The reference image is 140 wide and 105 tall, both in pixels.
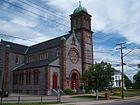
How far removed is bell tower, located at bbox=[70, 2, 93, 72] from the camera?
6098 centimetres

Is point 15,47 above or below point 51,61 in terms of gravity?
above

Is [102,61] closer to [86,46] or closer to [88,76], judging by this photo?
[88,76]

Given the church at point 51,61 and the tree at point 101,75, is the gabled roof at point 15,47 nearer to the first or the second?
the church at point 51,61

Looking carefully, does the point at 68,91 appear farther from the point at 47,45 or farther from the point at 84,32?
the point at 84,32

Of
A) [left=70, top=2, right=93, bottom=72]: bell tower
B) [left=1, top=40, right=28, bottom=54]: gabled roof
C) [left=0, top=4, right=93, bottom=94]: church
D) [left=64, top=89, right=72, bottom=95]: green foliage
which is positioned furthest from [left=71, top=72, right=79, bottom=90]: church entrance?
[left=1, top=40, right=28, bottom=54]: gabled roof

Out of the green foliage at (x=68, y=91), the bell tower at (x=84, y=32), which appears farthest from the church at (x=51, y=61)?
the green foliage at (x=68, y=91)

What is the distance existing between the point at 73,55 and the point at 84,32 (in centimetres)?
750

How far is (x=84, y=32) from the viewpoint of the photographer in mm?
61719

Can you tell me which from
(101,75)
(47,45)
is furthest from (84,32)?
(101,75)

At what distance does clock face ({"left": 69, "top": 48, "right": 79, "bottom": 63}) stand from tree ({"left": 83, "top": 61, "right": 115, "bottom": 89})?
12124 millimetres

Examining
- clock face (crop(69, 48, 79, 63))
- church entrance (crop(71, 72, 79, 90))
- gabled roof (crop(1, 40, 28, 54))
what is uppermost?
gabled roof (crop(1, 40, 28, 54))

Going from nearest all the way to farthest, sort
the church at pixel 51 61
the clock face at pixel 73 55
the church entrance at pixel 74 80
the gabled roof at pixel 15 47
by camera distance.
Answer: the church at pixel 51 61 → the church entrance at pixel 74 80 → the clock face at pixel 73 55 → the gabled roof at pixel 15 47

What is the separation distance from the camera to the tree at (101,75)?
44.8 m

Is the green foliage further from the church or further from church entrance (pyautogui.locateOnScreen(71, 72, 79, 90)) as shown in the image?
church entrance (pyautogui.locateOnScreen(71, 72, 79, 90))
